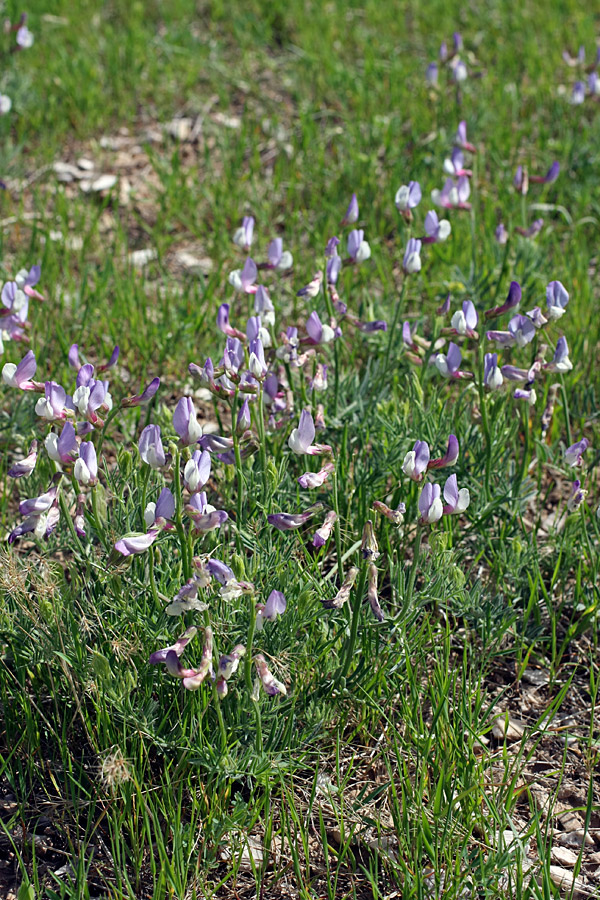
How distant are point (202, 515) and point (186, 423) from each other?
0.78ft

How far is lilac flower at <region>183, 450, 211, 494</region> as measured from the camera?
2.00 meters

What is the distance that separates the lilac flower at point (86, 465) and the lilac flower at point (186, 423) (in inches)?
8.6

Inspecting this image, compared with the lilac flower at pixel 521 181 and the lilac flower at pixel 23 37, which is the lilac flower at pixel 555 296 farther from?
the lilac flower at pixel 23 37

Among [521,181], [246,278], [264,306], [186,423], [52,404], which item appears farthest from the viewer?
[521,181]

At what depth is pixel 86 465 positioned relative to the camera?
82.5 inches

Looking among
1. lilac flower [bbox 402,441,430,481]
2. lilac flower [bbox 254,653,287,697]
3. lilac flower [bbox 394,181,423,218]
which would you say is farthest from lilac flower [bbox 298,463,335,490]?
lilac flower [bbox 394,181,423,218]

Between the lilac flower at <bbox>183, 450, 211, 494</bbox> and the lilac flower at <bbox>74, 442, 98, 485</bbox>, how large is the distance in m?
0.25

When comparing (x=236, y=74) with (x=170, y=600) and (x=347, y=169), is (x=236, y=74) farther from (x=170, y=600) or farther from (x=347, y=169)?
(x=170, y=600)

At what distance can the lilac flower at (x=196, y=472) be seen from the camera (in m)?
2.00

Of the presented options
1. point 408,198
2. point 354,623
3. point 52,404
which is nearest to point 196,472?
point 52,404

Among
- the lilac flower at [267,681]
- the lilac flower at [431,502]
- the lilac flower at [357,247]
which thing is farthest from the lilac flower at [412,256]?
the lilac flower at [267,681]

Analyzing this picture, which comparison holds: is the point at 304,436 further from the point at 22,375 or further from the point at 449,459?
the point at 22,375

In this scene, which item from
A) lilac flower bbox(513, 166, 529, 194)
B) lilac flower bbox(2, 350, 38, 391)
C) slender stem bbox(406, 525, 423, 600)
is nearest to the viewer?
slender stem bbox(406, 525, 423, 600)

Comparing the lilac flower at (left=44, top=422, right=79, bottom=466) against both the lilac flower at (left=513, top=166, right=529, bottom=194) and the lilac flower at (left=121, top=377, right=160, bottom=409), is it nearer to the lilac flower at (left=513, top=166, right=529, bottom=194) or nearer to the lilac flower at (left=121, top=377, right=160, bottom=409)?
the lilac flower at (left=121, top=377, right=160, bottom=409)
